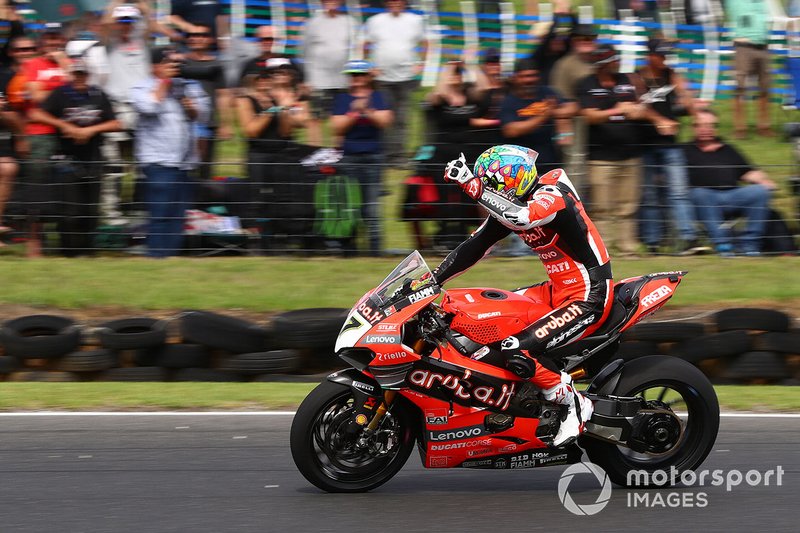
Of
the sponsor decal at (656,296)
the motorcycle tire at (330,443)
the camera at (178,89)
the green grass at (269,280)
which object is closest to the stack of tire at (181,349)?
the green grass at (269,280)

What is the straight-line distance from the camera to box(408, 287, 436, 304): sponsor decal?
558 cm

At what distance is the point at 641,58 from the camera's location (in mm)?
12273

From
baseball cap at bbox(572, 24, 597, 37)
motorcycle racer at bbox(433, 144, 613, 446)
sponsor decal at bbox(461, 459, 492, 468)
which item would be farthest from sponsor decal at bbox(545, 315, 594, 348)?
baseball cap at bbox(572, 24, 597, 37)

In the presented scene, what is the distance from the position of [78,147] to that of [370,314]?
5800mm

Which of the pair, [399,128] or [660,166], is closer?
[660,166]

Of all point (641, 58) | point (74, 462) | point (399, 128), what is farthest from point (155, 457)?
point (641, 58)

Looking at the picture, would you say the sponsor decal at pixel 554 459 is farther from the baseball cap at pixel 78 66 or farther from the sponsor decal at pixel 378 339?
the baseball cap at pixel 78 66

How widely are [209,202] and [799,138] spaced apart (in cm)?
600

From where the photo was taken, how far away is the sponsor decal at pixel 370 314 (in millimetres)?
5547

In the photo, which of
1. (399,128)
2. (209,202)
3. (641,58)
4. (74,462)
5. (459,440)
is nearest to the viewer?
(459,440)

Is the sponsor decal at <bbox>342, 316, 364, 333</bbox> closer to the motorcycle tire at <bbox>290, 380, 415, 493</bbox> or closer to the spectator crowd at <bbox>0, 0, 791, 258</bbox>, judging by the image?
the motorcycle tire at <bbox>290, 380, 415, 493</bbox>

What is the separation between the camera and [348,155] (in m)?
10.5

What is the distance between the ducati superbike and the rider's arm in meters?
0.13

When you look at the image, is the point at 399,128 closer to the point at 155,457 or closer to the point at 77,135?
the point at 77,135
